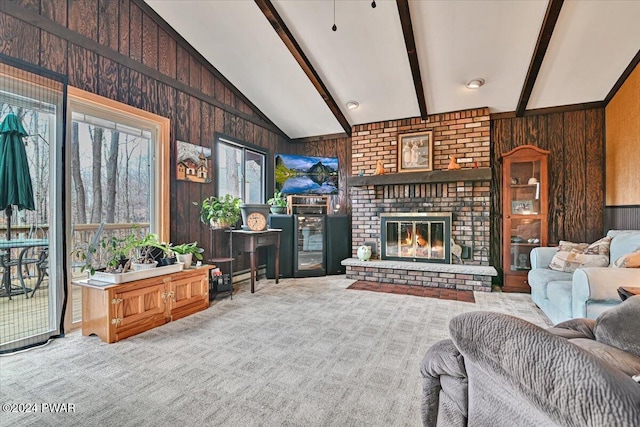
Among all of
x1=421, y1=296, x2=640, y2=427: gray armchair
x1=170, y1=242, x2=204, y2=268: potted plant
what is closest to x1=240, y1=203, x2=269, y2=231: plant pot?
x1=170, y1=242, x2=204, y2=268: potted plant

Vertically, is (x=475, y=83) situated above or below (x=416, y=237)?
above

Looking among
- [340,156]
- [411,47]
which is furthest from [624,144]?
[340,156]

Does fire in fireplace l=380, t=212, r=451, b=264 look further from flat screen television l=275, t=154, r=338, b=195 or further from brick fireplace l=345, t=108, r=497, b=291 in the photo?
flat screen television l=275, t=154, r=338, b=195

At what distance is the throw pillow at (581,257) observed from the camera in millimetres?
2844

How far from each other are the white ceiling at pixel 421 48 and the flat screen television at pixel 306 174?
105cm

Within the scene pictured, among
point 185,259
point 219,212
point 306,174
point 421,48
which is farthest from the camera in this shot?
point 306,174

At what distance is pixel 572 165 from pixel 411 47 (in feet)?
9.54

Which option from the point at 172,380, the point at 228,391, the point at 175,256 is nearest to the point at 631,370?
the point at 228,391

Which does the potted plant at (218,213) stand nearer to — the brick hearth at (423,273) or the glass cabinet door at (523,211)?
the brick hearth at (423,273)

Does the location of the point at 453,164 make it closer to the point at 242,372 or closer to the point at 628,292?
the point at 628,292

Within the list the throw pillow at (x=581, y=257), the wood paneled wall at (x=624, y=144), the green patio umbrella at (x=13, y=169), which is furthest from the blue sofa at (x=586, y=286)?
the green patio umbrella at (x=13, y=169)

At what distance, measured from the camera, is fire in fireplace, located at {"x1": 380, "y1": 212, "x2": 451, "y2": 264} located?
4406mm

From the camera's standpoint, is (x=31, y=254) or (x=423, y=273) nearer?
(x=31, y=254)

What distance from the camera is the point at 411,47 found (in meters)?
3.12
